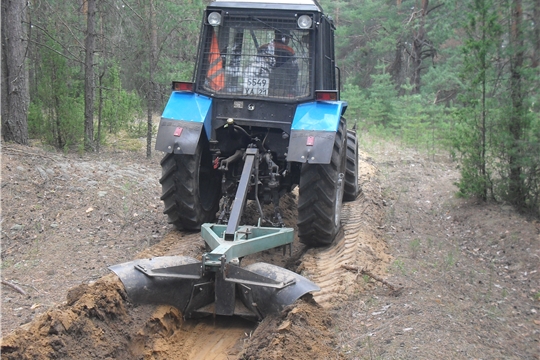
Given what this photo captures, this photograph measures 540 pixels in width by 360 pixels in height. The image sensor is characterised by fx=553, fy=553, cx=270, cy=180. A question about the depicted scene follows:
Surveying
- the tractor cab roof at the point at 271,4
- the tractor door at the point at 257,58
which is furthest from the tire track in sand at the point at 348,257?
the tractor cab roof at the point at 271,4

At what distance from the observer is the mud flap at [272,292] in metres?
4.35

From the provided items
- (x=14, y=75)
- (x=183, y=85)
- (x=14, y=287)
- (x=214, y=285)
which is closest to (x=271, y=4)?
(x=183, y=85)

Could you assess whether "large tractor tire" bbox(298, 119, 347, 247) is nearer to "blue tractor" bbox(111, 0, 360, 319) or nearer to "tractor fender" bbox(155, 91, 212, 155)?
"blue tractor" bbox(111, 0, 360, 319)

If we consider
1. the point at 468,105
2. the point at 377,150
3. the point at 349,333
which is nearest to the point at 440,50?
the point at 377,150

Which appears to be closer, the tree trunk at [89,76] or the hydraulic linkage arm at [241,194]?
the hydraulic linkage arm at [241,194]

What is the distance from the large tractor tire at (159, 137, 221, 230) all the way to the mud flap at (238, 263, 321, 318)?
7.02ft

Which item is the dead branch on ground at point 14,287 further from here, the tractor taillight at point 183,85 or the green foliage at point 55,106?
the green foliage at point 55,106

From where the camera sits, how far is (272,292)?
4395mm

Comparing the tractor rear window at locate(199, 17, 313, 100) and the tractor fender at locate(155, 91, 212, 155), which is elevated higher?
the tractor rear window at locate(199, 17, 313, 100)

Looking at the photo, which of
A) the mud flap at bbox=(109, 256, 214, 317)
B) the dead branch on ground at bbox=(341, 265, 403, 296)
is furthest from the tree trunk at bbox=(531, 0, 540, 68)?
the mud flap at bbox=(109, 256, 214, 317)

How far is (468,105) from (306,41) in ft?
11.4

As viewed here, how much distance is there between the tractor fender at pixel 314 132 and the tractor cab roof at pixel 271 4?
118 cm

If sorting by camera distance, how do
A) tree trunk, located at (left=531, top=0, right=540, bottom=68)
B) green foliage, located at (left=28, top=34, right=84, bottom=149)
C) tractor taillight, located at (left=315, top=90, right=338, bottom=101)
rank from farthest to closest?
green foliage, located at (left=28, top=34, right=84, bottom=149), tree trunk, located at (left=531, top=0, right=540, bottom=68), tractor taillight, located at (left=315, top=90, right=338, bottom=101)

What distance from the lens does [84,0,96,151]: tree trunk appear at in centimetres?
1113
